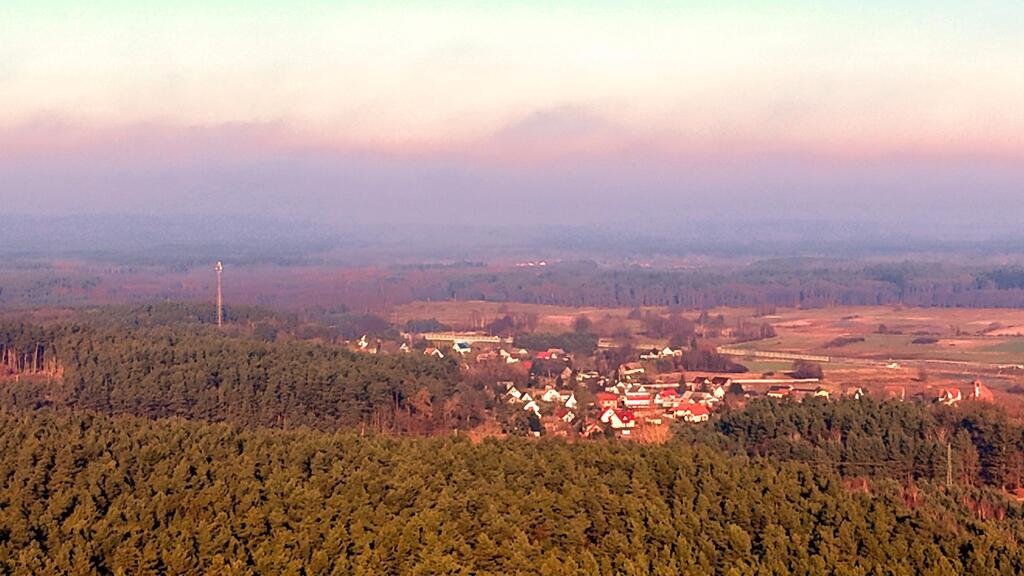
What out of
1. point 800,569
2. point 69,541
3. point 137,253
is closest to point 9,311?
point 69,541

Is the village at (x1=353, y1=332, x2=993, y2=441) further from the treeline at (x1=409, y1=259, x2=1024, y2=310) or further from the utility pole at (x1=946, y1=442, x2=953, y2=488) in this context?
the treeline at (x1=409, y1=259, x2=1024, y2=310)

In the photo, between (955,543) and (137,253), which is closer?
(955,543)

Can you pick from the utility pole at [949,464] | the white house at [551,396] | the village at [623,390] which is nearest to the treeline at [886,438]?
the utility pole at [949,464]

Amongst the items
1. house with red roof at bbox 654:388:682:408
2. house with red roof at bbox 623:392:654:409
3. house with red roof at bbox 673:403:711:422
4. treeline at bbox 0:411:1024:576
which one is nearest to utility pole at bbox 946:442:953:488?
treeline at bbox 0:411:1024:576

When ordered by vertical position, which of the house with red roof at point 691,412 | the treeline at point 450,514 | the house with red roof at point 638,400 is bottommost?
the house with red roof at point 638,400

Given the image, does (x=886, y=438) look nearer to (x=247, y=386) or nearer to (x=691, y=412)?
(x=691, y=412)

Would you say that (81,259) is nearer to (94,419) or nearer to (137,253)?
(137,253)

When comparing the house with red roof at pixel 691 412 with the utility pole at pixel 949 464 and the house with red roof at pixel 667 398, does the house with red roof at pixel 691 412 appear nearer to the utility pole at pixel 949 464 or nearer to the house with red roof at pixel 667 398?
the house with red roof at pixel 667 398
